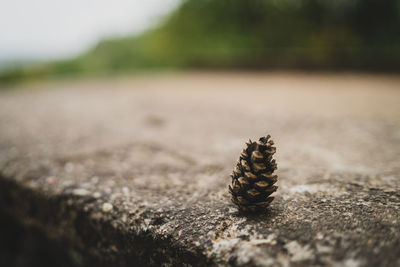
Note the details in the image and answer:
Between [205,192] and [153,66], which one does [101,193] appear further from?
[153,66]

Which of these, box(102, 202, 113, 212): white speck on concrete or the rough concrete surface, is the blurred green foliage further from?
box(102, 202, 113, 212): white speck on concrete

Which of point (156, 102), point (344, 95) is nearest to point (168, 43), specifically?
point (156, 102)

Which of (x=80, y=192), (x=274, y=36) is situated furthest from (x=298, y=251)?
(x=274, y=36)

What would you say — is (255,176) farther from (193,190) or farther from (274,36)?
(274,36)

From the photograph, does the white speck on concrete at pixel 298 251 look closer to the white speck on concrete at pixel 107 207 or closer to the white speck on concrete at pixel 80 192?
the white speck on concrete at pixel 107 207

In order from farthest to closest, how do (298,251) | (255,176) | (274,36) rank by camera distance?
(274,36)
(255,176)
(298,251)

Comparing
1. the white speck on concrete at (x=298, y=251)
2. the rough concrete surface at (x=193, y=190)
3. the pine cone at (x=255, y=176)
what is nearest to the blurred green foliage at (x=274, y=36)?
the rough concrete surface at (x=193, y=190)
